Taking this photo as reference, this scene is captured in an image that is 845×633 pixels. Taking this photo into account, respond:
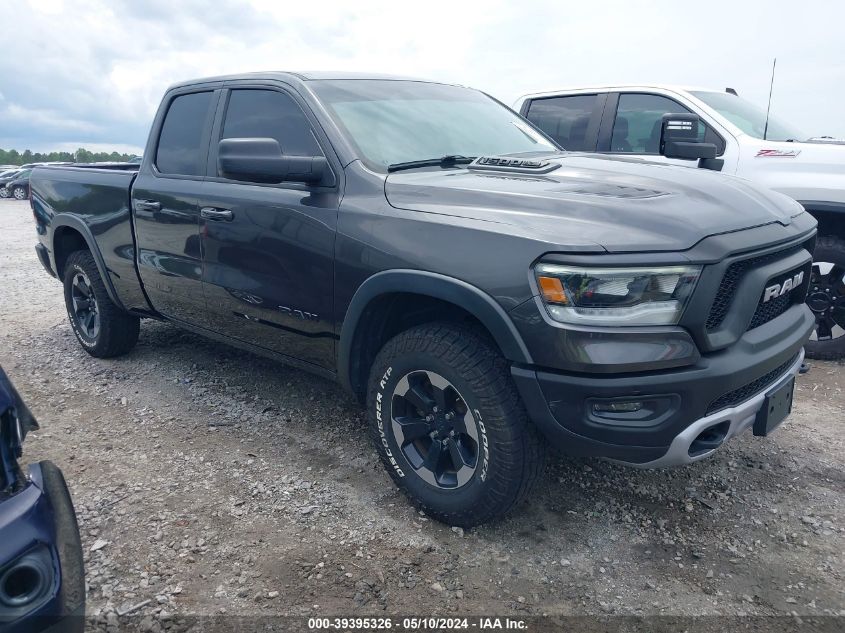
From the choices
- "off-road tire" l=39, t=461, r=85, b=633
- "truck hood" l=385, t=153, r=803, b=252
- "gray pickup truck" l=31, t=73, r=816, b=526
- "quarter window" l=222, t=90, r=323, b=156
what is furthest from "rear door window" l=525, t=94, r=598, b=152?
"off-road tire" l=39, t=461, r=85, b=633

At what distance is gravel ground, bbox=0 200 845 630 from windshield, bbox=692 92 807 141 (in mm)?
2261

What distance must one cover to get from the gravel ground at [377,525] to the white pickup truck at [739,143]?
3.36ft

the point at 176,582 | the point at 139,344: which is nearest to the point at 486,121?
the point at 176,582

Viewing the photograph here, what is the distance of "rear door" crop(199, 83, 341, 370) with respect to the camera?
3088 mm

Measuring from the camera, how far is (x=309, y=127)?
3.28 meters

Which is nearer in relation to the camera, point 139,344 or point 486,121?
point 486,121

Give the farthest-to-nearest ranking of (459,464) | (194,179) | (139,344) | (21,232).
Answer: (21,232)
(139,344)
(194,179)
(459,464)

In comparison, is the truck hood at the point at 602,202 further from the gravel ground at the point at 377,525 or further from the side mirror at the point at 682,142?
the gravel ground at the point at 377,525

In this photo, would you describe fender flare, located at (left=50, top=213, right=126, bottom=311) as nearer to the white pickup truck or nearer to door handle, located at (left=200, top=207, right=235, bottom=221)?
door handle, located at (left=200, top=207, right=235, bottom=221)

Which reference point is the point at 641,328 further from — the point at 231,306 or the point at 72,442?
the point at 72,442

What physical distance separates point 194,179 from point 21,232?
45.2ft

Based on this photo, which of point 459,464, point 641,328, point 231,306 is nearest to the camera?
point 641,328

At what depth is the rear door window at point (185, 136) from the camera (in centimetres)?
396

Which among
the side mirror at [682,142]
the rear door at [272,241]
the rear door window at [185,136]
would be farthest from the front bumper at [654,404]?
the rear door window at [185,136]
